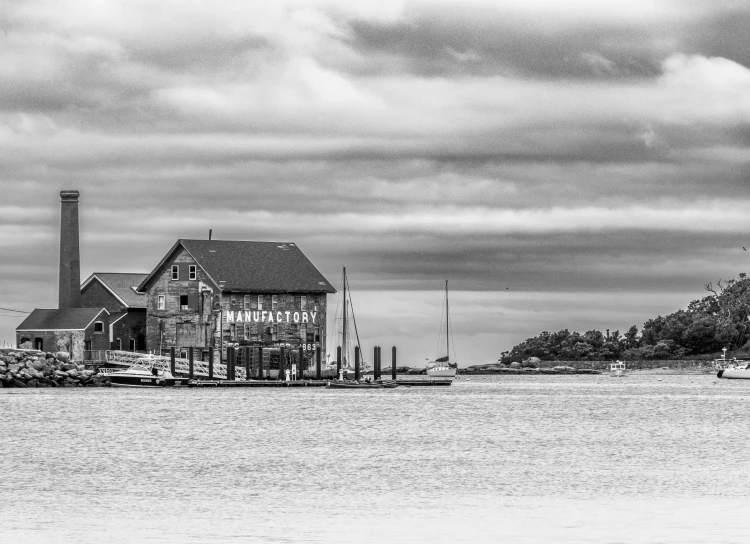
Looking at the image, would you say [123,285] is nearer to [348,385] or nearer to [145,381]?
[145,381]

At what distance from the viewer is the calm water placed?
25781 millimetres

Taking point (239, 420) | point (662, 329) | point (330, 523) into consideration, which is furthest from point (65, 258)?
point (662, 329)

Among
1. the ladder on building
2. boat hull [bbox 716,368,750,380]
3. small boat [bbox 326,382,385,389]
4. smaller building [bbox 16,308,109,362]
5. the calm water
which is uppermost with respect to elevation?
smaller building [bbox 16,308,109,362]

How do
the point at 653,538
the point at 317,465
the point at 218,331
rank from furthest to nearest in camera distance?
the point at 218,331
the point at 317,465
the point at 653,538

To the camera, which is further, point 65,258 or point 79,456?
point 65,258

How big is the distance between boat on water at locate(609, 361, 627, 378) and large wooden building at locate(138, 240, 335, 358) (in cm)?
6709

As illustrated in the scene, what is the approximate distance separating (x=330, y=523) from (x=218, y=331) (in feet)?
247

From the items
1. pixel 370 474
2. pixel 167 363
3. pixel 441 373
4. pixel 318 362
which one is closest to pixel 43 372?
pixel 167 363

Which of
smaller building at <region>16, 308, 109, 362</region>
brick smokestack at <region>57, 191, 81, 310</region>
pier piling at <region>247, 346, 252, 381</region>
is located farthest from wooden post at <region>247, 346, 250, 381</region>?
brick smokestack at <region>57, 191, 81, 310</region>

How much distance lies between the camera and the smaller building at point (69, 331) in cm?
10088

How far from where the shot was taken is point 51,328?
4026 inches

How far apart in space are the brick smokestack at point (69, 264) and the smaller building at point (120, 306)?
244 centimetres

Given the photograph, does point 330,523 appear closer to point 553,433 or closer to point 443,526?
point 443,526

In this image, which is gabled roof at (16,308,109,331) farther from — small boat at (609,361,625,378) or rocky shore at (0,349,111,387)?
small boat at (609,361,625,378)
